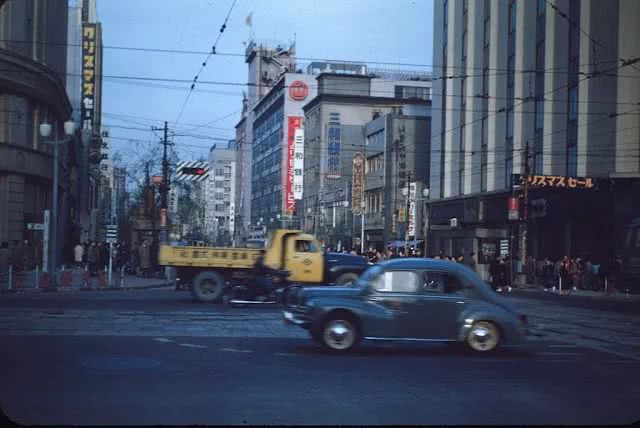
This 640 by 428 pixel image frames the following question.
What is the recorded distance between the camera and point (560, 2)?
4819 cm

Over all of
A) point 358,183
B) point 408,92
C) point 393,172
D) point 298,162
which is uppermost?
point 408,92

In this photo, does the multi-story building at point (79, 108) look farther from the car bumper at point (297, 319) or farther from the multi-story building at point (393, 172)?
the car bumper at point (297, 319)

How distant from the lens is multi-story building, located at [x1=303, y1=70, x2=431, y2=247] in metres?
103

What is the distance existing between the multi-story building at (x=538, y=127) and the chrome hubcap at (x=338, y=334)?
2491 centimetres

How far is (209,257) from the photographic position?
26.3 metres

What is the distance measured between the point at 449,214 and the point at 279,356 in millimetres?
51954

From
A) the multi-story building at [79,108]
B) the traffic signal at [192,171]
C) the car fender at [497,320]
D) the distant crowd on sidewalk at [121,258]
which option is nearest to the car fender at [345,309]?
the car fender at [497,320]

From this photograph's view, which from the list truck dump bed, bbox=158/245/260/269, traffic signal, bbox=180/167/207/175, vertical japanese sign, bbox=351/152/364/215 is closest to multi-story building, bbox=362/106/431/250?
vertical japanese sign, bbox=351/152/364/215

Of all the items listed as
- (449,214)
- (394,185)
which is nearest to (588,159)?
(449,214)

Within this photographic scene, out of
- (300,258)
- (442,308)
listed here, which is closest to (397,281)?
(442,308)

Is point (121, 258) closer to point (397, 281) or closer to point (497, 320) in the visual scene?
point (397, 281)

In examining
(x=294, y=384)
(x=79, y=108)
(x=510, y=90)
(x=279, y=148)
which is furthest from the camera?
(x=279, y=148)

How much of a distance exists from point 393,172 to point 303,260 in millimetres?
52437

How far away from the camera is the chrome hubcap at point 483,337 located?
1430 cm
